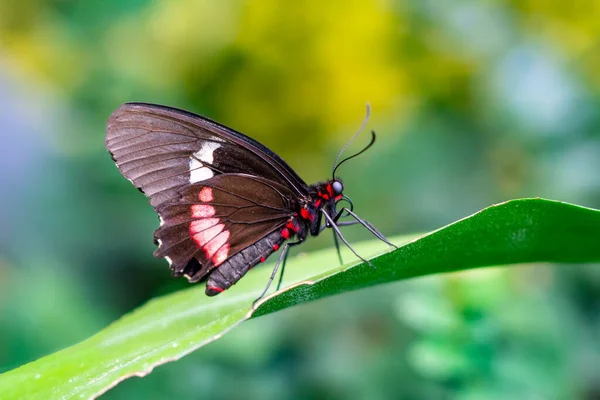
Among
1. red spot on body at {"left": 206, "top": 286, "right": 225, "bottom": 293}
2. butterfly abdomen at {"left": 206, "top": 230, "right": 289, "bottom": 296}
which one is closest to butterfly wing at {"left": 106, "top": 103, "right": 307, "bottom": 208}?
butterfly abdomen at {"left": 206, "top": 230, "right": 289, "bottom": 296}

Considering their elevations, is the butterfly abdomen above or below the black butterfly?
below

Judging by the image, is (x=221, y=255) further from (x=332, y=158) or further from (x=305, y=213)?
(x=332, y=158)

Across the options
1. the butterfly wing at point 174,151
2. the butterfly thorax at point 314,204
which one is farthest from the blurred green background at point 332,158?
the butterfly wing at point 174,151

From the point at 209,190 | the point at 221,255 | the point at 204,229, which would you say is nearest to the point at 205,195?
the point at 209,190

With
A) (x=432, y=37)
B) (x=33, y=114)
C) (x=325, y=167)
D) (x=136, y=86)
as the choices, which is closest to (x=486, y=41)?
(x=432, y=37)

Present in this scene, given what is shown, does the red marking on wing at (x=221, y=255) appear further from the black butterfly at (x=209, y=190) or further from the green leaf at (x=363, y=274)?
the green leaf at (x=363, y=274)

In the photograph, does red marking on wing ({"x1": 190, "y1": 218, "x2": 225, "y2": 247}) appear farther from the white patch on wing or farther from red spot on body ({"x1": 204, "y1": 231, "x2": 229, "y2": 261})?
the white patch on wing
